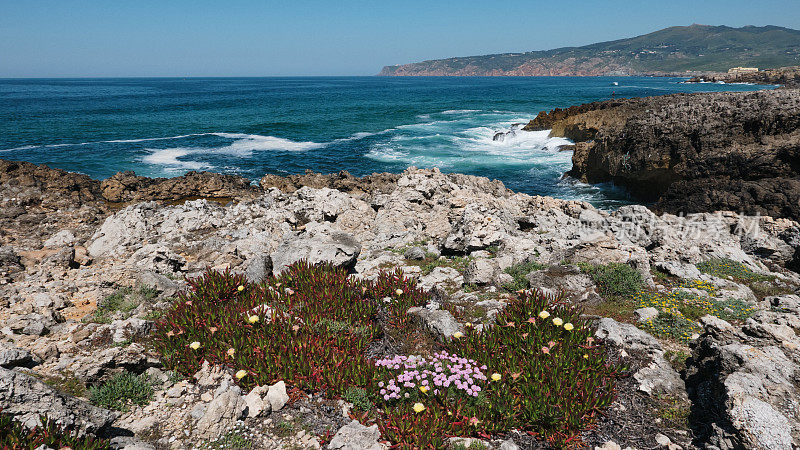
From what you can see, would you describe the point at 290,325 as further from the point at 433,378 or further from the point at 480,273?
the point at 480,273

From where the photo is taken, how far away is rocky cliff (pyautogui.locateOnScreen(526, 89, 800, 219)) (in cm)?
1434

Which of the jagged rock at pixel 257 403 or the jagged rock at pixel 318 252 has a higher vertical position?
the jagged rock at pixel 318 252

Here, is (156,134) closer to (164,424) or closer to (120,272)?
(120,272)

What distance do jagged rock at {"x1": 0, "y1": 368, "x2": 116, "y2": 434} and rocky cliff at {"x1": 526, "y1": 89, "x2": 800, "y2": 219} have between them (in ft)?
58.8

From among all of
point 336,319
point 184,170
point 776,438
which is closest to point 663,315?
point 776,438

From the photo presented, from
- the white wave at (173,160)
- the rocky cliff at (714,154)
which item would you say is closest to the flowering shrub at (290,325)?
the rocky cliff at (714,154)

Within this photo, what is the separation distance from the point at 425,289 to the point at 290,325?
10.4 ft

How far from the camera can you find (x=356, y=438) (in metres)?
4.39

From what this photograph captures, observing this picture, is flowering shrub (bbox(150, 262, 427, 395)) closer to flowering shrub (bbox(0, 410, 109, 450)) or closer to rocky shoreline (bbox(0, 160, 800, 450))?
rocky shoreline (bbox(0, 160, 800, 450))

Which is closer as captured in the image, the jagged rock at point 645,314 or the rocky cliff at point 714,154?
the jagged rock at point 645,314

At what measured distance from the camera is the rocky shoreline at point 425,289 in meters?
4.64

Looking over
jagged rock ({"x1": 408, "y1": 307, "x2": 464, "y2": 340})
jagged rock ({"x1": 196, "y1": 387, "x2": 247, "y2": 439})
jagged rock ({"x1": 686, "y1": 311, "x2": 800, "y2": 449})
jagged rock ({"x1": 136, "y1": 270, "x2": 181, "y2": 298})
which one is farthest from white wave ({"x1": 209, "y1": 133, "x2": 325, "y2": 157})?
jagged rock ({"x1": 686, "y1": 311, "x2": 800, "y2": 449})

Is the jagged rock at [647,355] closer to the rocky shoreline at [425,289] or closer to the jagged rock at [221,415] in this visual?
the rocky shoreline at [425,289]

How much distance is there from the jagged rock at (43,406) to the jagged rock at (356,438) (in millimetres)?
2553
